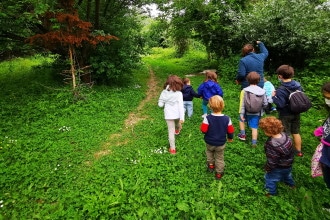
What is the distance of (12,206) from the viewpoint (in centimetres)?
438

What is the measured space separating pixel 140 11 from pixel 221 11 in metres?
4.43

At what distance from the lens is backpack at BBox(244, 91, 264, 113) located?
524 centimetres

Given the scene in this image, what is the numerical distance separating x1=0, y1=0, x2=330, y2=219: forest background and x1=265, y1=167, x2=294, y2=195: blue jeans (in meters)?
0.18

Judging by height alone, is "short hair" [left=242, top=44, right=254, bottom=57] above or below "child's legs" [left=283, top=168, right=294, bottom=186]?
above

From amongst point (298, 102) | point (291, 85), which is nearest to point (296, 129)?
point (298, 102)

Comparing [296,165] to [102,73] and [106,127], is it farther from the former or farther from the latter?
[102,73]

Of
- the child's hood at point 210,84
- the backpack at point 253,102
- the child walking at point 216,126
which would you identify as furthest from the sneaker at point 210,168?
the child's hood at point 210,84

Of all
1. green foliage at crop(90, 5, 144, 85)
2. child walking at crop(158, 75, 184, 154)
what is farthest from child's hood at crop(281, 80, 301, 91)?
green foliage at crop(90, 5, 144, 85)

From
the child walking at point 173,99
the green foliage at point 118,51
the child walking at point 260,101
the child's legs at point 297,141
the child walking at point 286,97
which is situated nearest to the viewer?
the child walking at point 286,97

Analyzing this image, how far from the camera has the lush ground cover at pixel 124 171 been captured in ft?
13.2

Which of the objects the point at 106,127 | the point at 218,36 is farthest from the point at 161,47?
the point at 106,127

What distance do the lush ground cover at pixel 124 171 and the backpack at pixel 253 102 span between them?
1014 millimetres

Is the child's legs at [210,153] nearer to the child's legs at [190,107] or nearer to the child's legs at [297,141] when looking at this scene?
the child's legs at [297,141]

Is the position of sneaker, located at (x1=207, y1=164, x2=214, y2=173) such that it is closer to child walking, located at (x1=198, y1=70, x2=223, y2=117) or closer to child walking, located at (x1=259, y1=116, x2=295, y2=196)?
child walking, located at (x1=259, y1=116, x2=295, y2=196)
